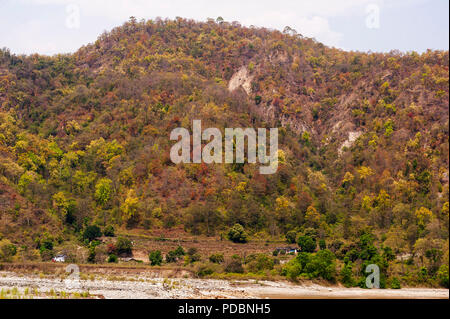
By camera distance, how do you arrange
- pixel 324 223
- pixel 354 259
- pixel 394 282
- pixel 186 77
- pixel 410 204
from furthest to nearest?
pixel 186 77 < pixel 324 223 < pixel 410 204 < pixel 354 259 < pixel 394 282

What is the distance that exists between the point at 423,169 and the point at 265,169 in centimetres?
1438

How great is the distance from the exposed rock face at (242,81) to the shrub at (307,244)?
31.6 meters

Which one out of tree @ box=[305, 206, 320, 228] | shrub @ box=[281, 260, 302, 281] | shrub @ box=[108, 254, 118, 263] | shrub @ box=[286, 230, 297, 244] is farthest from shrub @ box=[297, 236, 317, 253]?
shrub @ box=[108, 254, 118, 263]

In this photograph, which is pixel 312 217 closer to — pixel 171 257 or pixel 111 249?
pixel 171 257

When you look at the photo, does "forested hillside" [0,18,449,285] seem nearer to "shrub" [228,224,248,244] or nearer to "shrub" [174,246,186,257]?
"shrub" [228,224,248,244]

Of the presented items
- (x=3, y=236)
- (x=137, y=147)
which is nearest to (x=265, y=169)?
(x=137, y=147)

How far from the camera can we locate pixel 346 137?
5925 cm

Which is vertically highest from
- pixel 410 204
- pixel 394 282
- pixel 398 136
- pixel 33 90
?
pixel 33 90

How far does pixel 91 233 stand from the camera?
40406mm

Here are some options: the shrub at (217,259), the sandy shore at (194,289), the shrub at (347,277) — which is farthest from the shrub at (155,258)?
the shrub at (347,277)

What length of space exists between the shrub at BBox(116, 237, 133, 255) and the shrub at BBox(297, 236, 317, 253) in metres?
13.3

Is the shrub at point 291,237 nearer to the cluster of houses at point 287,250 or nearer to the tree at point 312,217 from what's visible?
the cluster of houses at point 287,250

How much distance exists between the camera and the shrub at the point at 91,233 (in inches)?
1587
